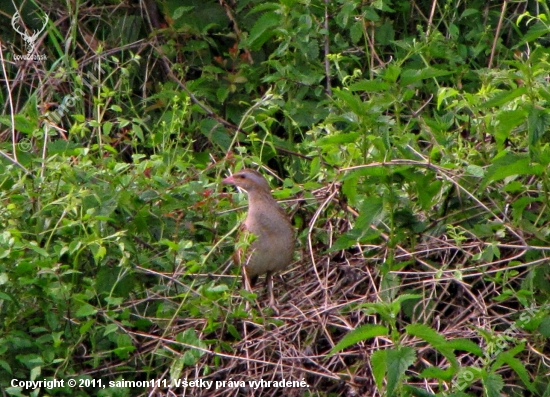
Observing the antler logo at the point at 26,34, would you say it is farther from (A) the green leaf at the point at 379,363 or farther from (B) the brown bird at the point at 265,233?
(A) the green leaf at the point at 379,363

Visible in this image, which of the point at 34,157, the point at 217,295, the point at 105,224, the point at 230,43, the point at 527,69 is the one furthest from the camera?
the point at 230,43

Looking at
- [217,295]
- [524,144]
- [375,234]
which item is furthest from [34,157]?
[524,144]

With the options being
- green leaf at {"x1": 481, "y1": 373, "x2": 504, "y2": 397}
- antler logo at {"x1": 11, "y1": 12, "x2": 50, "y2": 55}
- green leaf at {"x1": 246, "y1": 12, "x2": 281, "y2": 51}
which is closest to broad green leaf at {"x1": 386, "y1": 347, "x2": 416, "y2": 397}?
green leaf at {"x1": 481, "y1": 373, "x2": 504, "y2": 397}

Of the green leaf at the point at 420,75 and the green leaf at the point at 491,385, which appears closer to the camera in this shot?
the green leaf at the point at 491,385

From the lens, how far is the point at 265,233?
559 cm

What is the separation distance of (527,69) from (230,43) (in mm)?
3658

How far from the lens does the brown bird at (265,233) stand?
5555mm

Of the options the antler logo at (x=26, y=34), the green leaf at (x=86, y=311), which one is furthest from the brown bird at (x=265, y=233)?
the antler logo at (x=26, y=34)

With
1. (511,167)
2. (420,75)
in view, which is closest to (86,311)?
(420,75)

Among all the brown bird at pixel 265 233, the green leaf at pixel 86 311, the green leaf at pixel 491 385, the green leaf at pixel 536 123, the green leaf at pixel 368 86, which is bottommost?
the brown bird at pixel 265 233

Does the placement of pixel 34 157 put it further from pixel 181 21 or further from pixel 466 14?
pixel 466 14

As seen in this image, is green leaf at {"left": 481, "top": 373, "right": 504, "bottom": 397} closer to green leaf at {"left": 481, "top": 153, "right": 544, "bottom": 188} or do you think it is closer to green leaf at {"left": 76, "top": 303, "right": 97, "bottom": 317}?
green leaf at {"left": 481, "top": 153, "right": 544, "bottom": 188}

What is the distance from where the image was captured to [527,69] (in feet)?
14.8

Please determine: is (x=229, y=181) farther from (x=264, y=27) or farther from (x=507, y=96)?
(x=507, y=96)
